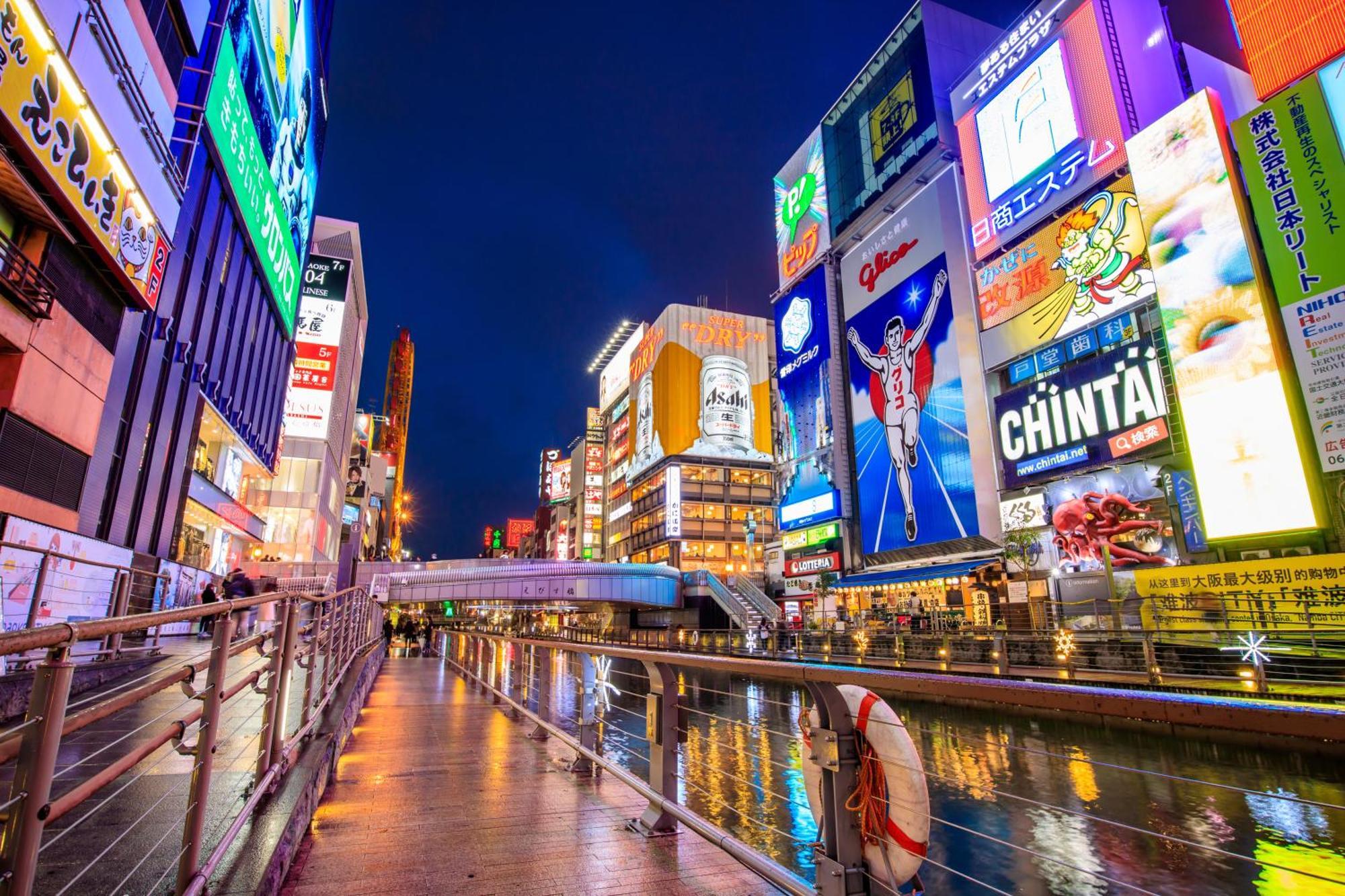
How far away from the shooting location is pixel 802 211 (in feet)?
191

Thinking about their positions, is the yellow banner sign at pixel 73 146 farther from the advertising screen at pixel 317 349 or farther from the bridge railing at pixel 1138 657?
the advertising screen at pixel 317 349

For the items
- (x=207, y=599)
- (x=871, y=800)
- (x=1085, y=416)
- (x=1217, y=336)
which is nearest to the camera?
(x=871, y=800)

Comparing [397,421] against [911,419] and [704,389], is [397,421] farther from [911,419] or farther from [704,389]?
[911,419]

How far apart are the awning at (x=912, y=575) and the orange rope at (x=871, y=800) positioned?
3311 cm

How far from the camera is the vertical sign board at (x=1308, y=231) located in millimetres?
20562

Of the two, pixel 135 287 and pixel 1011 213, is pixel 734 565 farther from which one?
pixel 135 287

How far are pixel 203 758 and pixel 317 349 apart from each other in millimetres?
54049

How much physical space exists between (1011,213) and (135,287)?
120 feet

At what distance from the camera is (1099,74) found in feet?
102

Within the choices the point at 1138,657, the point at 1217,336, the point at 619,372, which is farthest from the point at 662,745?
the point at 619,372

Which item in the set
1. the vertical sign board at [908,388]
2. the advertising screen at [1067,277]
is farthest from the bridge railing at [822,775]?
the vertical sign board at [908,388]

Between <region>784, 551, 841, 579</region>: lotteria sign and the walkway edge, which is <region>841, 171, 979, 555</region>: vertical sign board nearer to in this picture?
<region>784, 551, 841, 579</region>: lotteria sign

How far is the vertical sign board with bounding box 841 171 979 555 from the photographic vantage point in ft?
121

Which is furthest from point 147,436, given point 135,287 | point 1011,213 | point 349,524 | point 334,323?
point 349,524
